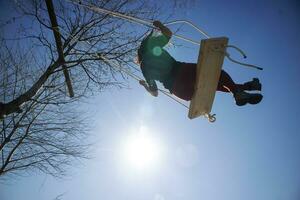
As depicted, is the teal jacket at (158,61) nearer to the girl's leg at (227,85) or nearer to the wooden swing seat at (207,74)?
the wooden swing seat at (207,74)

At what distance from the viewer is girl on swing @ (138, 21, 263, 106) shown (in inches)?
156

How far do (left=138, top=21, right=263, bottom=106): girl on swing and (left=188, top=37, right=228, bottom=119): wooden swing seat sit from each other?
0.50 feet

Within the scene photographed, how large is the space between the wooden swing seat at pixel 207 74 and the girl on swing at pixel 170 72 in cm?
15

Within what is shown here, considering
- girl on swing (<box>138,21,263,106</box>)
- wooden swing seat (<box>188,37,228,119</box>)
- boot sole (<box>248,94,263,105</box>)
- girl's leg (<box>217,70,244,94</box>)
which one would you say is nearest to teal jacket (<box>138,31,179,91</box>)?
girl on swing (<box>138,21,263,106</box>)

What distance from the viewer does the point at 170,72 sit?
13.7 ft

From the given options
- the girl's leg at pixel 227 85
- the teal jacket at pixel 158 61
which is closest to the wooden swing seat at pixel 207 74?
the girl's leg at pixel 227 85

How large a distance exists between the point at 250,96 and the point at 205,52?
908 millimetres

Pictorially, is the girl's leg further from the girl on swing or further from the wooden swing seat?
the wooden swing seat

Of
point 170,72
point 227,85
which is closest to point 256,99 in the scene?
point 227,85

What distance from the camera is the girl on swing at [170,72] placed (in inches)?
156

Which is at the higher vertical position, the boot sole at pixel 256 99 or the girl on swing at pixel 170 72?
the girl on swing at pixel 170 72

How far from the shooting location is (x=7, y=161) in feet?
24.2

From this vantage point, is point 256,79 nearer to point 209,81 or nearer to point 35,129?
point 209,81

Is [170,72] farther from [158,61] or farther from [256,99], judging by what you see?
[256,99]
